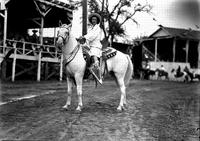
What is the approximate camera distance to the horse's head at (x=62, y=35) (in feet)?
24.0

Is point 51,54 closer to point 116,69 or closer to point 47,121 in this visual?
→ point 116,69

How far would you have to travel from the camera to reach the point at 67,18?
73.3 ft

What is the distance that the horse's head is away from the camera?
7321 millimetres

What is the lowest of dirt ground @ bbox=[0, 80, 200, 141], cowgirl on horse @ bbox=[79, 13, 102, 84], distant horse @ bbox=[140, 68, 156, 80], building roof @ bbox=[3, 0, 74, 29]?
dirt ground @ bbox=[0, 80, 200, 141]

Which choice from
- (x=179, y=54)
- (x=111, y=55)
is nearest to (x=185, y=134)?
(x=111, y=55)

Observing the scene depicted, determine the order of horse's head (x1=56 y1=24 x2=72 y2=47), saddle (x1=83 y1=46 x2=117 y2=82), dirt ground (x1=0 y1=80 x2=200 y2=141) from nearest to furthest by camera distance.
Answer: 1. dirt ground (x1=0 y1=80 x2=200 y2=141)
2. horse's head (x1=56 y1=24 x2=72 y2=47)
3. saddle (x1=83 y1=46 x2=117 y2=82)

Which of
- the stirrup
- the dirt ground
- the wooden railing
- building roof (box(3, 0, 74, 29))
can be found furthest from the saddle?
building roof (box(3, 0, 74, 29))

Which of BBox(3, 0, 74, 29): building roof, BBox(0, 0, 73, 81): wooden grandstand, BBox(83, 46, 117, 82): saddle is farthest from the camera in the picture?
BBox(3, 0, 74, 29): building roof

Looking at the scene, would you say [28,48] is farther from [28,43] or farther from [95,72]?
[95,72]

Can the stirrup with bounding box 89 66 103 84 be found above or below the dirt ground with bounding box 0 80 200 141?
above

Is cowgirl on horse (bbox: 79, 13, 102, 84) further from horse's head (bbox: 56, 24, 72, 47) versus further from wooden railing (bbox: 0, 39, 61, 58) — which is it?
wooden railing (bbox: 0, 39, 61, 58)

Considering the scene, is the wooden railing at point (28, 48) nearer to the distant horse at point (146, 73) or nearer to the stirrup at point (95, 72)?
the stirrup at point (95, 72)

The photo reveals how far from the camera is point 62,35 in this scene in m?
7.40

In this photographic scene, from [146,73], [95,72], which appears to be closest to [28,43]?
[95,72]
